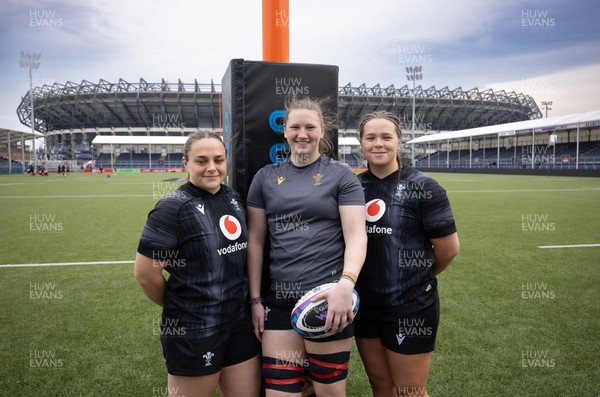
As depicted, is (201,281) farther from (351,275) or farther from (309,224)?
(351,275)

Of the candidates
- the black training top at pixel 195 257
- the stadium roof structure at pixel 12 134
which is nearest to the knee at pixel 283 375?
the black training top at pixel 195 257

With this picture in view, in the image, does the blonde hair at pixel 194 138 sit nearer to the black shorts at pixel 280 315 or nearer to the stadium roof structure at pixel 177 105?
the black shorts at pixel 280 315

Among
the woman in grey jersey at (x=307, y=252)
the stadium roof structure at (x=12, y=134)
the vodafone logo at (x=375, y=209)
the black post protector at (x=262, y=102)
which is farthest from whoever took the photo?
the stadium roof structure at (x=12, y=134)

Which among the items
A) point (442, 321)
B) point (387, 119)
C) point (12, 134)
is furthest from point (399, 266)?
point (12, 134)

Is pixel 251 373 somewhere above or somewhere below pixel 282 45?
below

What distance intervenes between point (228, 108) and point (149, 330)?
257cm

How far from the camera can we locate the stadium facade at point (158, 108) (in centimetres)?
6738

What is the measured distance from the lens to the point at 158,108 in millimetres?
68938

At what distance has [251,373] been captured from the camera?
2291mm

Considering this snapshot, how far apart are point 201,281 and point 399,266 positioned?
1168 millimetres

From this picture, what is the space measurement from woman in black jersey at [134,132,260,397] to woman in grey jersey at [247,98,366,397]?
171mm

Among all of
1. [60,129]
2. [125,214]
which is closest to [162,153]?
[60,129]

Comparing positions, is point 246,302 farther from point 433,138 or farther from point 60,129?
point 60,129

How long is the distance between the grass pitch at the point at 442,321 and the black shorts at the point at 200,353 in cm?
117
